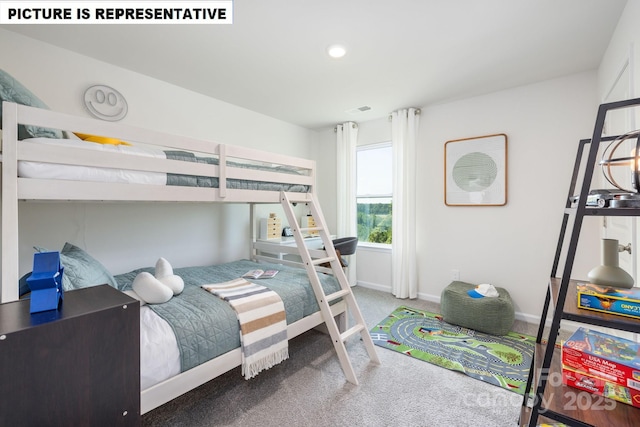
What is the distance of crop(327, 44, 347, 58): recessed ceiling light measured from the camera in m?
2.12

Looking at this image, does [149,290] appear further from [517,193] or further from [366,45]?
[517,193]

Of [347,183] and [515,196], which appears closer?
[515,196]

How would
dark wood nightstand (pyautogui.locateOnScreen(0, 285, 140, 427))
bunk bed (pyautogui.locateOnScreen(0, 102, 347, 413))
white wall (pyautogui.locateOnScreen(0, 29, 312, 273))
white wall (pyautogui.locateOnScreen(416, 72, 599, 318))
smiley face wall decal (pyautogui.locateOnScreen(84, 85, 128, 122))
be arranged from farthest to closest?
white wall (pyautogui.locateOnScreen(416, 72, 599, 318)), smiley face wall decal (pyautogui.locateOnScreen(84, 85, 128, 122)), white wall (pyautogui.locateOnScreen(0, 29, 312, 273)), bunk bed (pyautogui.locateOnScreen(0, 102, 347, 413)), dark wood nightstand (pyautogui.locateOnScreen(0, 285, 140, 427))

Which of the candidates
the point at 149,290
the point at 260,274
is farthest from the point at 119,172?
the point at 260,274

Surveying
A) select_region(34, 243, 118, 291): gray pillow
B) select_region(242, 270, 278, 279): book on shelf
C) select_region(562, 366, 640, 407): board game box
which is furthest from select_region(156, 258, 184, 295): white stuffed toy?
select_region(562, 366, 640, 407): board game box

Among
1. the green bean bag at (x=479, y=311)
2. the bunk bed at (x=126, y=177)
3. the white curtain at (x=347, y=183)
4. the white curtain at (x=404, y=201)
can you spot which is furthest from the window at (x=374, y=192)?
the bunk bed at (x=126, y=177)

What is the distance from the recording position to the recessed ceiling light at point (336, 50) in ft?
6.97

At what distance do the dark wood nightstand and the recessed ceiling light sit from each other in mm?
2119

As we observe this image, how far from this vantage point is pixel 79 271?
152cm

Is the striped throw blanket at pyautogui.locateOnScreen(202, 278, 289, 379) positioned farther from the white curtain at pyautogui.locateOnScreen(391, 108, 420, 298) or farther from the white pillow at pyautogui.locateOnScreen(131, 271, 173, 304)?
the white curtain at pyautogui.locateOnScreen(391, 108, 420, 298)

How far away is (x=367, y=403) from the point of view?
167cm

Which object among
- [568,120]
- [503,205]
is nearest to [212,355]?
[503,205]

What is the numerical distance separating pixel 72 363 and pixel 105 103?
241 cm

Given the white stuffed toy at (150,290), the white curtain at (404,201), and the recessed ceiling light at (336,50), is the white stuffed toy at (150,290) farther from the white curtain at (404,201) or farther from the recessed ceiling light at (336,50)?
the white curtain at (404,201)
